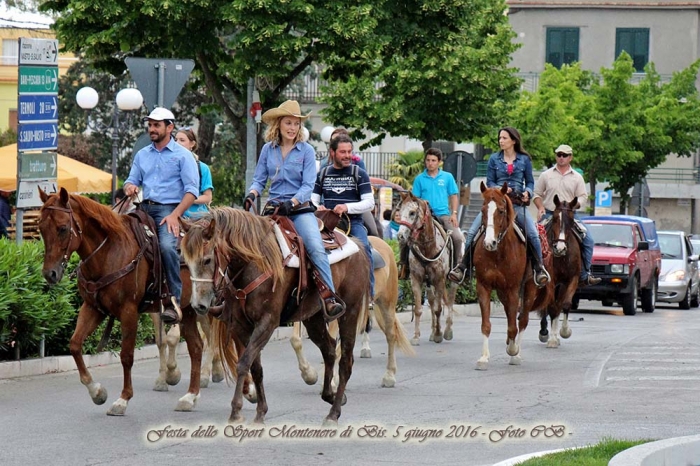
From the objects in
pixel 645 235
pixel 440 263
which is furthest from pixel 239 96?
pixel 645 235

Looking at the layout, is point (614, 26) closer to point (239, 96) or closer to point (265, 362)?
point (239, 96)

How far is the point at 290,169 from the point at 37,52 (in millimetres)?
4417

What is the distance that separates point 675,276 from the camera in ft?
102

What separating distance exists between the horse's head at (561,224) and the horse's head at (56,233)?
8.78m

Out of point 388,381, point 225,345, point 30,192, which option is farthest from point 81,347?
point 30,192

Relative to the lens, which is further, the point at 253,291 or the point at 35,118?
→ the point at 35,118

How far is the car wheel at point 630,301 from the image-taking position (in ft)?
87.9

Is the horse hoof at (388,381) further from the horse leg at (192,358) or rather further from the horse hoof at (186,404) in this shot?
the horse hoof at (186,404)

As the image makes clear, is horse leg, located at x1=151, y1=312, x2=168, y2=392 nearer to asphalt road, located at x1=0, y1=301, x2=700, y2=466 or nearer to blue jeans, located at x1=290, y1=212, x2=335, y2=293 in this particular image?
asphalt road, located at x1=0, y1=301, x2=700, y2=466

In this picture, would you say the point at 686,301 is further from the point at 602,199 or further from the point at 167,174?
the point at 167,174

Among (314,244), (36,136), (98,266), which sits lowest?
(98,266)

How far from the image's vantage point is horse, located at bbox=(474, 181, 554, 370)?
49.1ft

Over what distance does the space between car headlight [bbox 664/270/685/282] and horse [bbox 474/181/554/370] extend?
52.1 ft

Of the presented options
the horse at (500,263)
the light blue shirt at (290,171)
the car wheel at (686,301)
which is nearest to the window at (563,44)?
the car wheel at (686,301)
